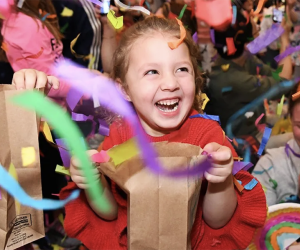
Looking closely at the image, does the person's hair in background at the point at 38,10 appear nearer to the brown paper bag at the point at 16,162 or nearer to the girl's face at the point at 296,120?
the brown paper bag at the point at 16,162

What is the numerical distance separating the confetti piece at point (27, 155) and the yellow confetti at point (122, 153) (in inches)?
6.2

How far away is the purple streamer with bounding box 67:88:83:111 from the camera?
1.05m

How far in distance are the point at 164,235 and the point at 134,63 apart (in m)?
0.44

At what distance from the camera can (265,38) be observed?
1671 millimetres

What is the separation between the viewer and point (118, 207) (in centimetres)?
97

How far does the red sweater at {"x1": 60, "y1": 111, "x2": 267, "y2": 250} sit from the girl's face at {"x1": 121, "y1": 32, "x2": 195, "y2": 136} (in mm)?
60

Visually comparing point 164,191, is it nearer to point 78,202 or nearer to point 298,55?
point 78,202

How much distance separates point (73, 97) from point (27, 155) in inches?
14.0

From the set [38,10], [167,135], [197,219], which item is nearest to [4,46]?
[38,10]

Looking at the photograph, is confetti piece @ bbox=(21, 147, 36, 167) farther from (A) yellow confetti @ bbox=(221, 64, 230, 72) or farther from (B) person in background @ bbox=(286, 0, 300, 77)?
(B) person in background @ bbox=(286, 0, 300, 77)

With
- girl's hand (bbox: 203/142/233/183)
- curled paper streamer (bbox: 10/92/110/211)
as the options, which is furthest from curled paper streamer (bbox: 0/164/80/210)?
girl's hand (bbox: 203/142/233/183)

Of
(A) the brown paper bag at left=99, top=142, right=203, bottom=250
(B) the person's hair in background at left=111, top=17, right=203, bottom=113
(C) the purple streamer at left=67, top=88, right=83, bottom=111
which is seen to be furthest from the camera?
(C) the purple streamer at left=67, top=88, right=83, bottom=111

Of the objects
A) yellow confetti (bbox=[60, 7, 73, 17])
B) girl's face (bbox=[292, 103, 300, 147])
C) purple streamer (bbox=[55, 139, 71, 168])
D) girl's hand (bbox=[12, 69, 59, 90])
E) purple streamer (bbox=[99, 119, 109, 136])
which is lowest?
girl's face (bbox=[292, 103, 300, 147])

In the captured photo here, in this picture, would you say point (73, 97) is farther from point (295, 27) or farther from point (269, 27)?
point (295, 27)
